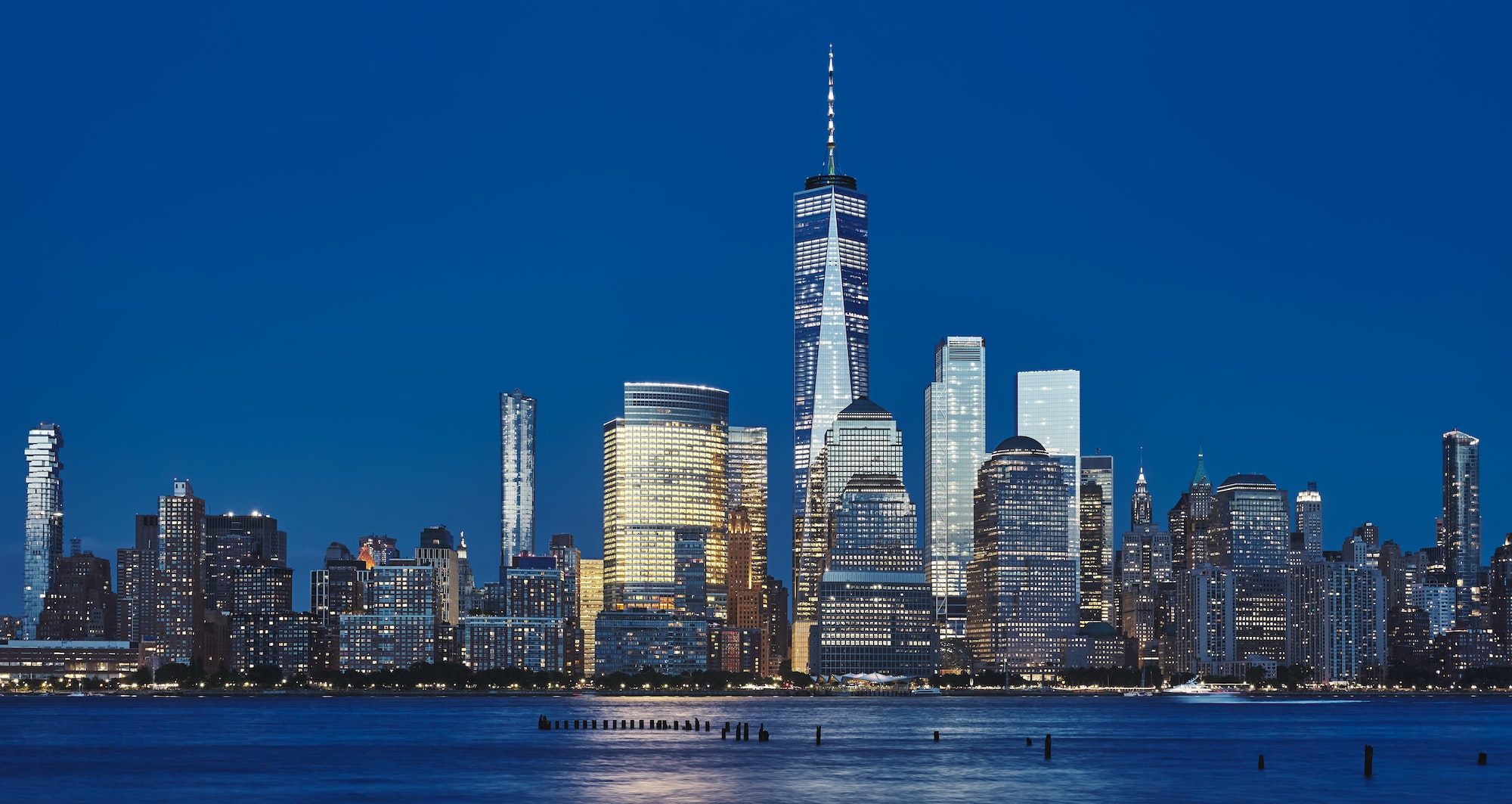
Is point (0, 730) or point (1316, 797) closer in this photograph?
point (1316, 797)

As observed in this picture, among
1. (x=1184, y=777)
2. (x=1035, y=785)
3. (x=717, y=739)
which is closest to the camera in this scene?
(x=1035, y=785)

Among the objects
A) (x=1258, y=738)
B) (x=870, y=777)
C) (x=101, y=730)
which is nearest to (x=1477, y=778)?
(x=870, y=777)

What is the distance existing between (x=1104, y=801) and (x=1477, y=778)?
106ft

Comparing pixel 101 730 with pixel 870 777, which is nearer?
pixel 870 777

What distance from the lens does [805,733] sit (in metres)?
166

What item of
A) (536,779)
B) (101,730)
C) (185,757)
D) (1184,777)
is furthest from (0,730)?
(1184,777)

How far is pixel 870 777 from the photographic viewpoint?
111312 mm

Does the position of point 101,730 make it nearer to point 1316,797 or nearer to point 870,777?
point 870,777

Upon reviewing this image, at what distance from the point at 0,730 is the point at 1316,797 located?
133633 millimetres

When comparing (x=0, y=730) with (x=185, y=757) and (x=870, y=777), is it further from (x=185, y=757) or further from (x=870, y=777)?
(x=870, y=777)

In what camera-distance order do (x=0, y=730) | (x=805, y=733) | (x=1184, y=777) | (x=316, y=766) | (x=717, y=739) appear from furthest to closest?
(x=0, y=730), (x=805, y=733), (x=717, y=739), (x=316, y=766), (x=1184, y=777)

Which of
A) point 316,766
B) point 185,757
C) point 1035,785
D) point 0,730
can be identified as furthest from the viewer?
point 0,730

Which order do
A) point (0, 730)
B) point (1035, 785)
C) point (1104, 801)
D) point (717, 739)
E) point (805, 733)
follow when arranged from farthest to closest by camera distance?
point (0, 730) → point (805, 733) → point (717, 739) → point (1035, 785) → point (1104, 801)

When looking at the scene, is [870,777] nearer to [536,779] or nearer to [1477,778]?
[536,779]
